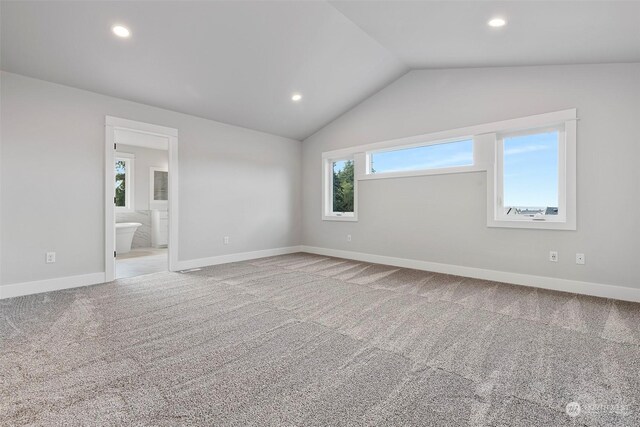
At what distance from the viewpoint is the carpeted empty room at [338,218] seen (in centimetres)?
163

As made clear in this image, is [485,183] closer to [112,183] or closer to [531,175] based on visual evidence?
[531,175]

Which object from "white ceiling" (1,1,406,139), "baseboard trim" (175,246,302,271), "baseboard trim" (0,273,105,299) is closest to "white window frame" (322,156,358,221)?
"baseboard trim" (175,246,302,271)

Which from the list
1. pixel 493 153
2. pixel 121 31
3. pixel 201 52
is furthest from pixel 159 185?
pixel 493 153

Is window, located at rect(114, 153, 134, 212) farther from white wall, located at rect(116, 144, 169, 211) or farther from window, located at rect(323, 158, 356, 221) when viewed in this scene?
window, located at rect(323, 158, 356, 221)

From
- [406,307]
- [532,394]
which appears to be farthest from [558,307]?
[532,394]

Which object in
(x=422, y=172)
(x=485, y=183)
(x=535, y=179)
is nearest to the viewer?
(x=535, y=179)

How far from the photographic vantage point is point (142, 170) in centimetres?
724

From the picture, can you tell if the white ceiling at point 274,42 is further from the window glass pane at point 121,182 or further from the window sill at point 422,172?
the window glass pane at point 121,182

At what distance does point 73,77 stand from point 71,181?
119 centimetres

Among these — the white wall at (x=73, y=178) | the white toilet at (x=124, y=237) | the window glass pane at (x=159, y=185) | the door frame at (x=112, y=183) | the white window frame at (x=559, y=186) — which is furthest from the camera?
the window glass pane at (x=159, y=185)

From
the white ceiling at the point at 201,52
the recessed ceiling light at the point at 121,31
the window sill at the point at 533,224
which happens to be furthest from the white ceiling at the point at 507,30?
the recessed ceiling light at the point at 121,31

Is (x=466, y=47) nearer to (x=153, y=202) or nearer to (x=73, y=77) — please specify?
(x=73, y=77)

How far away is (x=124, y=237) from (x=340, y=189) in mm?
4787

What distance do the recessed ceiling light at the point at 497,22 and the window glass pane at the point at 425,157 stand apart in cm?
162
